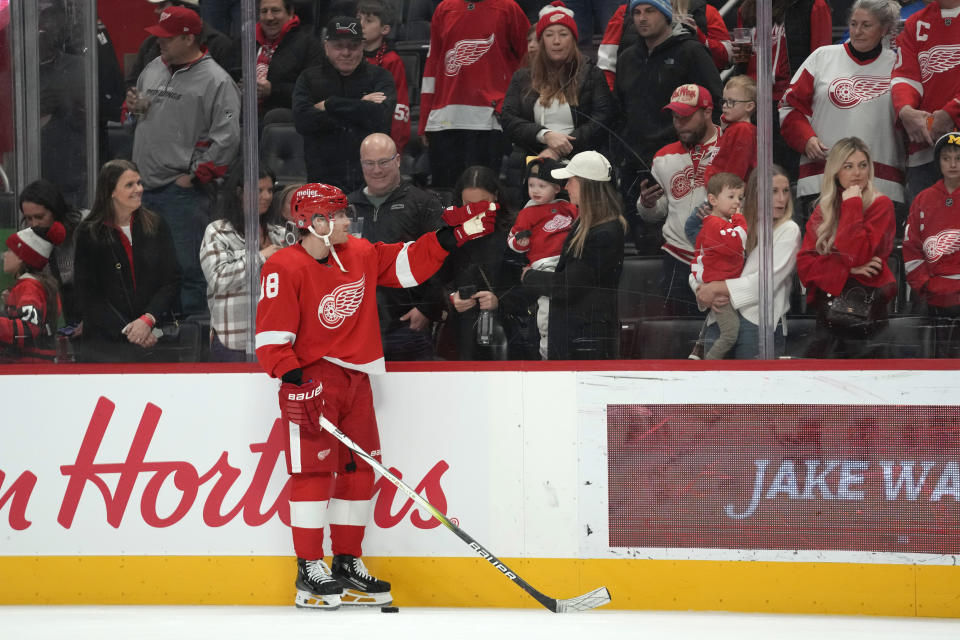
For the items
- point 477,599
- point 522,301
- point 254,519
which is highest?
point 522,301

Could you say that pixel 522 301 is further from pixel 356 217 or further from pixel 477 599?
pixel 477 599

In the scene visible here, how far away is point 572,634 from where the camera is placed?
342 centimetres

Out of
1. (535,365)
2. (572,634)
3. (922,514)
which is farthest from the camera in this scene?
(535,365)

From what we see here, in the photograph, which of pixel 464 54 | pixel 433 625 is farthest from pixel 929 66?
pixel 433 625

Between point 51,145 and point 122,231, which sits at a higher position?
point 51,145

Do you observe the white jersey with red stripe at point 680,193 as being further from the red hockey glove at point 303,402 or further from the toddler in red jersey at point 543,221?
the red hockey glove at point 303,402

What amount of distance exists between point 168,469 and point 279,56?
155 centimetres

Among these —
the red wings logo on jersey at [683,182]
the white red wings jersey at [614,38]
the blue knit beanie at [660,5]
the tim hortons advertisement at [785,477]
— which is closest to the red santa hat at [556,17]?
the white red wings jersey at [614,38]

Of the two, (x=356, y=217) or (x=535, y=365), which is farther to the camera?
(x=356, y=217)

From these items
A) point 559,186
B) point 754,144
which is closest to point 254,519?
point 559,186

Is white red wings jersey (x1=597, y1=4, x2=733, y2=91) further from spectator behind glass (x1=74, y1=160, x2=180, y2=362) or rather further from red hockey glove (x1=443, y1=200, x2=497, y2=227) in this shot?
spectator behind glass (x1=74, y1=160, x2=180, y2=362)

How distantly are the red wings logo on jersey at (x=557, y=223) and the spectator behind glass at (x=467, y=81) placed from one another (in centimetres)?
29

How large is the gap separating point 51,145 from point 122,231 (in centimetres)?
42

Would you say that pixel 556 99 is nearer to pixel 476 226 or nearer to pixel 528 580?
pixel 476 226
